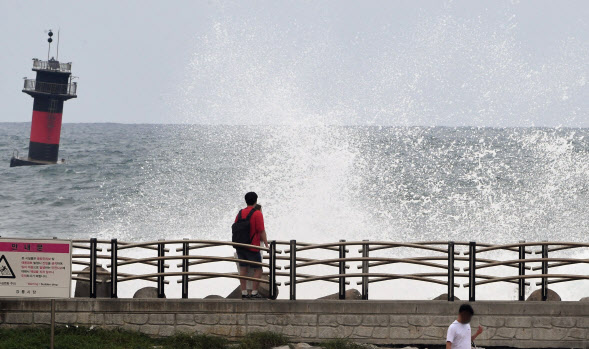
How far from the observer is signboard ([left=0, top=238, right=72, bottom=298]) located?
34.9 ft

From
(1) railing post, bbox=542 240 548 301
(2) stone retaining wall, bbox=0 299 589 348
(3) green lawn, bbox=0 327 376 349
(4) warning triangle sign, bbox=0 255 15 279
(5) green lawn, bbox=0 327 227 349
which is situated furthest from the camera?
(1) railing post, bbox=542 240 548 301

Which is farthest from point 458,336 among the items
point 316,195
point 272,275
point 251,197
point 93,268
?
point 316,195

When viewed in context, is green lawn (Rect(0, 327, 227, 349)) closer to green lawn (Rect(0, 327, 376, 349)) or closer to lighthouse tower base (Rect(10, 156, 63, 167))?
green lawn (Rect(0, 327, 376, 349))

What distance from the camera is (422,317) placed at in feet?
39.4

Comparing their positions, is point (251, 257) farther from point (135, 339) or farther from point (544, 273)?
point (544, 273)

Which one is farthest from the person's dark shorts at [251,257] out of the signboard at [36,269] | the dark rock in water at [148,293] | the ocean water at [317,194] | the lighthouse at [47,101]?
the lighthouse at [47,101]

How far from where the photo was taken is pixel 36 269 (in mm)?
10711

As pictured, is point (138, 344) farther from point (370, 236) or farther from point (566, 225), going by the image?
point (566, 225)

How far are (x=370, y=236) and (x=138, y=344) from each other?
71.9 feet

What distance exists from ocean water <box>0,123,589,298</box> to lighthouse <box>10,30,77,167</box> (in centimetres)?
314

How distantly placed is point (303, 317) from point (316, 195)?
27.6 meters

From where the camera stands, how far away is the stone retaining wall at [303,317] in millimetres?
11961

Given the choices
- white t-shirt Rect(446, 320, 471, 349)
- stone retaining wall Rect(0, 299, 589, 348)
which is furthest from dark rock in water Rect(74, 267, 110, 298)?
white t-shirt Rect(446, 320, 471, 349)

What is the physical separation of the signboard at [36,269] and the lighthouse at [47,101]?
2733 inches
